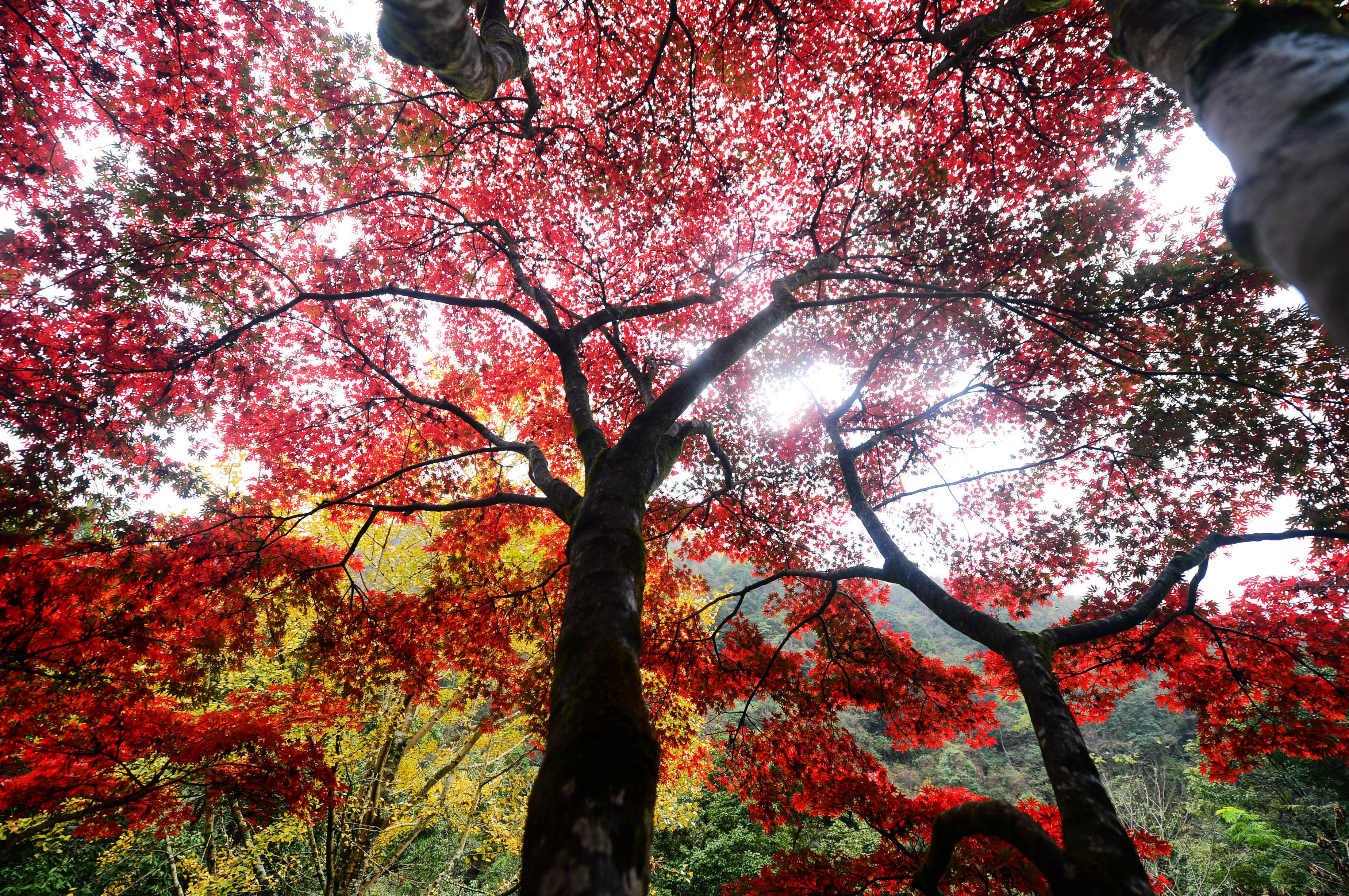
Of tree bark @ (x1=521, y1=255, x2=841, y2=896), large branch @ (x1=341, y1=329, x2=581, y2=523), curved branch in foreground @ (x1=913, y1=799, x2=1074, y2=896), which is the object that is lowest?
curved branch in foreground @ (x1=913, y1=799, x2=1074, y2=896)

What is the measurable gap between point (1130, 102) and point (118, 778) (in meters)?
16.0

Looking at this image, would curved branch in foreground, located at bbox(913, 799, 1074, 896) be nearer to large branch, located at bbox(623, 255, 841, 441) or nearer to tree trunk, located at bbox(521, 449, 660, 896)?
tree trunk, located at bbox(521, 449, 660, 896)

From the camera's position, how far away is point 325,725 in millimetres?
7773

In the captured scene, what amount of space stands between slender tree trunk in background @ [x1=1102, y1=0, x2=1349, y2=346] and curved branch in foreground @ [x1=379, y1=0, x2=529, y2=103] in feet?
8.50

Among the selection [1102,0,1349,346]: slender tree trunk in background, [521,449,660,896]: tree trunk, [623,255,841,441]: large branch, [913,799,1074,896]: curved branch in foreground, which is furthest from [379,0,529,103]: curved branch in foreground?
[913,799,1074,896]: curved branch in foreground

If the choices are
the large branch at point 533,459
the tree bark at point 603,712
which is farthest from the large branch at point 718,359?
the large branch at point 533,459

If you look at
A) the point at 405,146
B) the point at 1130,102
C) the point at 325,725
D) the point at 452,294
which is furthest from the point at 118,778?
the point at 1130,102

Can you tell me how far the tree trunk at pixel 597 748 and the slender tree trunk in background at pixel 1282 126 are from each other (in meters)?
1.77

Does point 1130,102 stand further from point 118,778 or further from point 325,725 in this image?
point 118,778

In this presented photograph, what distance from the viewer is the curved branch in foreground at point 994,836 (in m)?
1.89

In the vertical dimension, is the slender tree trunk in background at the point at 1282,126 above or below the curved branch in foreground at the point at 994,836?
above

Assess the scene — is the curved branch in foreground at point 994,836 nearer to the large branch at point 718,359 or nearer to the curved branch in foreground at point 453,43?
the large branch at point 718,359

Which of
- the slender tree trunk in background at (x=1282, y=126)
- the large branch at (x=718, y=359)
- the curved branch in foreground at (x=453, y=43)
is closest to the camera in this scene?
the slender tree trunk in background at (x=1282, y=126)

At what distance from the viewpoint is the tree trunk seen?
49.1 inches
